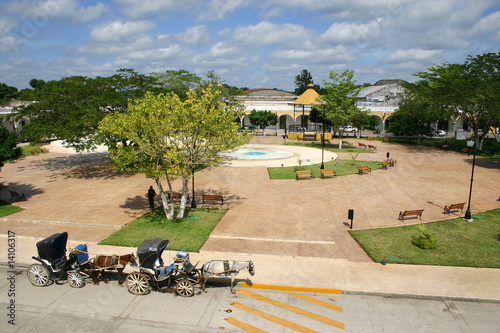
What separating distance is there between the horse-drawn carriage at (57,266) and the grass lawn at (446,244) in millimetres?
10486

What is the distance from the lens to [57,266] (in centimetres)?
1052

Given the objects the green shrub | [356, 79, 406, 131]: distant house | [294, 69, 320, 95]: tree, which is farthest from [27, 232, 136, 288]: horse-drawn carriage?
[294, 69, 320, 95]: tree

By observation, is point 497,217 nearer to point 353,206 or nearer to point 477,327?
point 353,206

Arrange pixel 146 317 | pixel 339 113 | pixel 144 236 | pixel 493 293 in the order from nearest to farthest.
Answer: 1. pixel 146 317
2. pixel 493 293
3. pixel 144 236
4. pixel 339 113

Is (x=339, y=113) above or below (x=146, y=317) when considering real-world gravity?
above

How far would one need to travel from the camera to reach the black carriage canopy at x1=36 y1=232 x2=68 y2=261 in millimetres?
10250

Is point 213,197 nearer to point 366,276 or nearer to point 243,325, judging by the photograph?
point 366,276

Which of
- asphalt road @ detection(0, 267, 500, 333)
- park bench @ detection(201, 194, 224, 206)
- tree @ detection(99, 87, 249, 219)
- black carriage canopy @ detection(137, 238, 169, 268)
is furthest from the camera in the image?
park bench @ detection(201, 194, 224, 206)

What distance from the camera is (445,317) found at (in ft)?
30.7

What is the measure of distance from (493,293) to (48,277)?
14088mm

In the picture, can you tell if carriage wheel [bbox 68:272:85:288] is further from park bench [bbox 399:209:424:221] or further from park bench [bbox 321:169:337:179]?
park bench [bbox 321:169:337:179]

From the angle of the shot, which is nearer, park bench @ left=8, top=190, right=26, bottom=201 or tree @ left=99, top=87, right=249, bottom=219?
tree @ left=99, top=87, right=249, bottom=219

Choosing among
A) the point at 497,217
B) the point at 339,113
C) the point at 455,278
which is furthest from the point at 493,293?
the point at 339,113

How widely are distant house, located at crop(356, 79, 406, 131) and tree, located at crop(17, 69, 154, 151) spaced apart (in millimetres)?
39350
